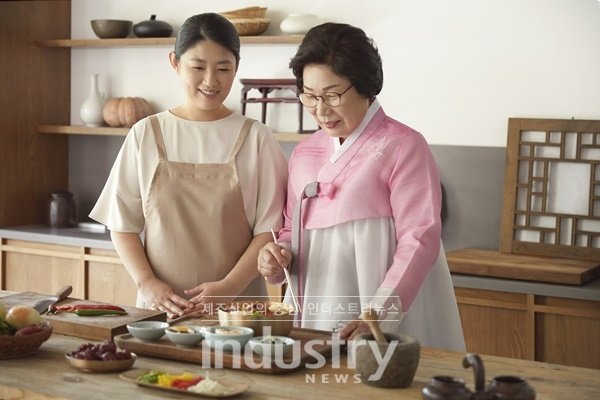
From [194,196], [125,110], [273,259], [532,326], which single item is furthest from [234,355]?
[125,110]

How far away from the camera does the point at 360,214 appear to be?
2441mm

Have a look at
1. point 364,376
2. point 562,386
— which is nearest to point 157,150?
point 364,376

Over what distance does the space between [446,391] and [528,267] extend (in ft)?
7.32

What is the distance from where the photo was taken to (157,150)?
279 cm

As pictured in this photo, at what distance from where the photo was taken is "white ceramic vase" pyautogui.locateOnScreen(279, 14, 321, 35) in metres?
4.59

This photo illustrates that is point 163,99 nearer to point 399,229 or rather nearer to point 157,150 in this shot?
point 157,150

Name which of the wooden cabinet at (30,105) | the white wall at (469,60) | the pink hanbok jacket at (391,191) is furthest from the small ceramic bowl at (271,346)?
the wooden cabinet at (30,105)

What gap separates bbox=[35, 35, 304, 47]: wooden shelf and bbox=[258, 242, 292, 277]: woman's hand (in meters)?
2.26

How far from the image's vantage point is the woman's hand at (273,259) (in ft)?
8.09

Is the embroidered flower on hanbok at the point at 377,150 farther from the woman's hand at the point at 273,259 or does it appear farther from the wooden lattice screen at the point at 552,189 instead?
the wooden lattice screen at the point at 552,189

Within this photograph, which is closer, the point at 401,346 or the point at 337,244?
the point at 401,346

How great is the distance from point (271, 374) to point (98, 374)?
39cm

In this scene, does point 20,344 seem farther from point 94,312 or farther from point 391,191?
point 391,191

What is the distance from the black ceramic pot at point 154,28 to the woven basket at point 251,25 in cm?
51
